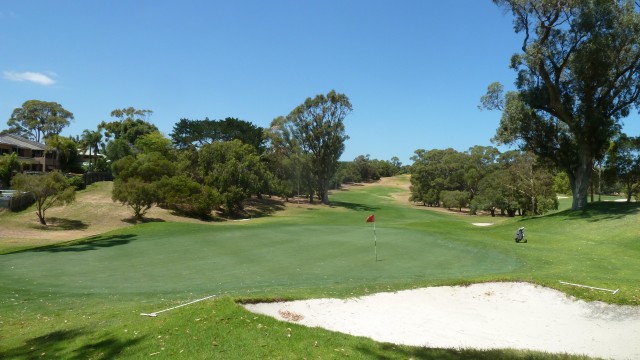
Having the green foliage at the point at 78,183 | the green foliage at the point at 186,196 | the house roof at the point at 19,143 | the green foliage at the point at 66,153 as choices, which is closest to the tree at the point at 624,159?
the green foliage at the point at 186,196

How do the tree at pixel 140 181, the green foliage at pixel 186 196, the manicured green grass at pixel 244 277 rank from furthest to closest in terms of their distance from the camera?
the green foliage at pixel 186 196 < the tree at pixel 140 181 < the manicured green grass at pixel 244 277

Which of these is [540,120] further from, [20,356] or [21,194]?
[21,194]

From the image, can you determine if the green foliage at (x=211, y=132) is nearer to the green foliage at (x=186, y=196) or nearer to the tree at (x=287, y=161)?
the tree at (x=287, y=161)

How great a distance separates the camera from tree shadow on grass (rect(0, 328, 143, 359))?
7957mm

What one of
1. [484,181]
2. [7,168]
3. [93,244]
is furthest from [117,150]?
[484,181]

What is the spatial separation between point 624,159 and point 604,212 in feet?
28.3

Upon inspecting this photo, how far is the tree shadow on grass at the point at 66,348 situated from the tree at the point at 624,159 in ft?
138

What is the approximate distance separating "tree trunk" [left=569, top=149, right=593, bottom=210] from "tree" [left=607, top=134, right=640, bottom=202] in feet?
14.2

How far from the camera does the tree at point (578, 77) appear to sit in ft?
103

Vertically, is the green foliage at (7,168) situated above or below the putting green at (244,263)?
above

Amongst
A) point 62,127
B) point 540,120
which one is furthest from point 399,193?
point 62,127

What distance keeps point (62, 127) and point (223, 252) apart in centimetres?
9992

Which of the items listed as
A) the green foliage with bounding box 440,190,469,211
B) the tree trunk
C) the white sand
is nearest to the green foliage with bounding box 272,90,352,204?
the green foliage with bounding box 440,190,469,211

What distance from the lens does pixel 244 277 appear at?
632 inches
